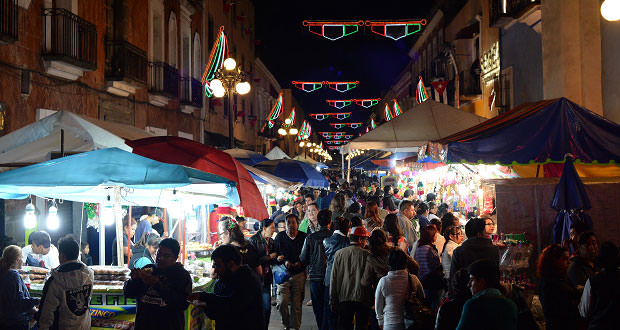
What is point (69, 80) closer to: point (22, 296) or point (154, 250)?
point (154, 250)

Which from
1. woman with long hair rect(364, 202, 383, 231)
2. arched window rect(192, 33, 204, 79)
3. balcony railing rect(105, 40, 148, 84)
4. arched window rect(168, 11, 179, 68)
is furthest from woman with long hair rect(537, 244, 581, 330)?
arched window rect(192, 33, 204, 79)

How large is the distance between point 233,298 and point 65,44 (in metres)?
10.0

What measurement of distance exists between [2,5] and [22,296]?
6.45 metres

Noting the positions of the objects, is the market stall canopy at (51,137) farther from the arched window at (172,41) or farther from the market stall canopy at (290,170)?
the arched window at (172,41)

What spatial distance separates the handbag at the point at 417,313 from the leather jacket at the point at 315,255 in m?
2.58

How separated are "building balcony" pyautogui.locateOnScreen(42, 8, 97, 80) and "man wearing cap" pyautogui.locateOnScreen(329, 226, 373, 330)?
331 inches

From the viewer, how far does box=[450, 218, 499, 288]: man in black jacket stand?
22.3ft

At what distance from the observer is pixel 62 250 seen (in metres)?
5.94

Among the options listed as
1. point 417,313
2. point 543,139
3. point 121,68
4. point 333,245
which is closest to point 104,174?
point 333,245

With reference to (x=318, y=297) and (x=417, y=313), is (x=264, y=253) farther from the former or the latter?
(x=417, y=313)

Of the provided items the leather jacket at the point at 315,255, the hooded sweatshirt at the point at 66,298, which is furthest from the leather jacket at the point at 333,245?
the hooded sweatshirt at the point at 66,298

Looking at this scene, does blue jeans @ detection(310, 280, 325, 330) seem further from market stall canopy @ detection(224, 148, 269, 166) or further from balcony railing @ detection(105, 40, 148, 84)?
balcony railing @ detection(105, 40, 148, 84)

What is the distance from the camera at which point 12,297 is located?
6.20m

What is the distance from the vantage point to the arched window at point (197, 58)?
25172 mm
